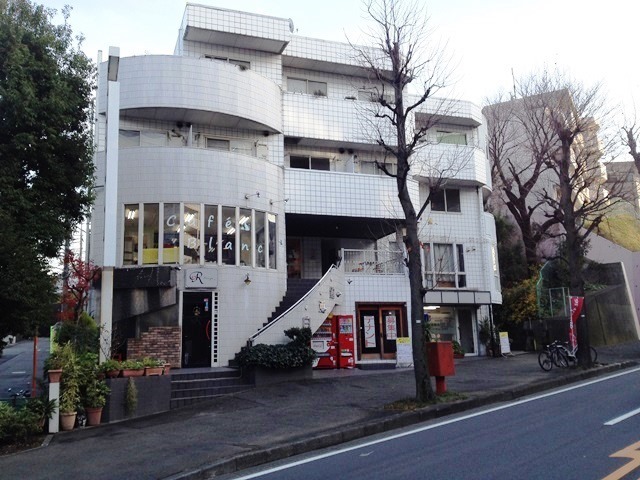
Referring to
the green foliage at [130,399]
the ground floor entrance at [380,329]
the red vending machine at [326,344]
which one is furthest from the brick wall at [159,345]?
the ground floor entrance at [380,329]

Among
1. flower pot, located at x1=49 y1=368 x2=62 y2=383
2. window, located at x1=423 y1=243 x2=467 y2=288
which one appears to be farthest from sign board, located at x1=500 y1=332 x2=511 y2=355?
flower pot, located at x1=49 y1=368 x2=62 y2=383

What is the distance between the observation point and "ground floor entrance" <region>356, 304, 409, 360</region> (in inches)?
892

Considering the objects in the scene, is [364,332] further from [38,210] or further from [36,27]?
[36,27]

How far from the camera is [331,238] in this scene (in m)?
25.9

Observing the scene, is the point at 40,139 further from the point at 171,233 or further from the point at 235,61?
the point at 235,61

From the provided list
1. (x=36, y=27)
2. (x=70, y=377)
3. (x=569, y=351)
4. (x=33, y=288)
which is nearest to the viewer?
(x=33, y=288)

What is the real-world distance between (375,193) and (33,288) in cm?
1467

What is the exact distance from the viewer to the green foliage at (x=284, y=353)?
16.5m

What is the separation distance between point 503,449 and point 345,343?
43.6 ft

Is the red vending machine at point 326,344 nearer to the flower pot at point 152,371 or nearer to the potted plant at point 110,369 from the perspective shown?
the flower pot at point 152,371

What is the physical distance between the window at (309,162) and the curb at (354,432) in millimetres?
12286

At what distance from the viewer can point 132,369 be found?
13312 millimetres

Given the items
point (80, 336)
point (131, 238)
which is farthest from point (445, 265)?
point (80, 336)

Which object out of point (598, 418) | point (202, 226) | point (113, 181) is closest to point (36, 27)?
point (113, 181)
